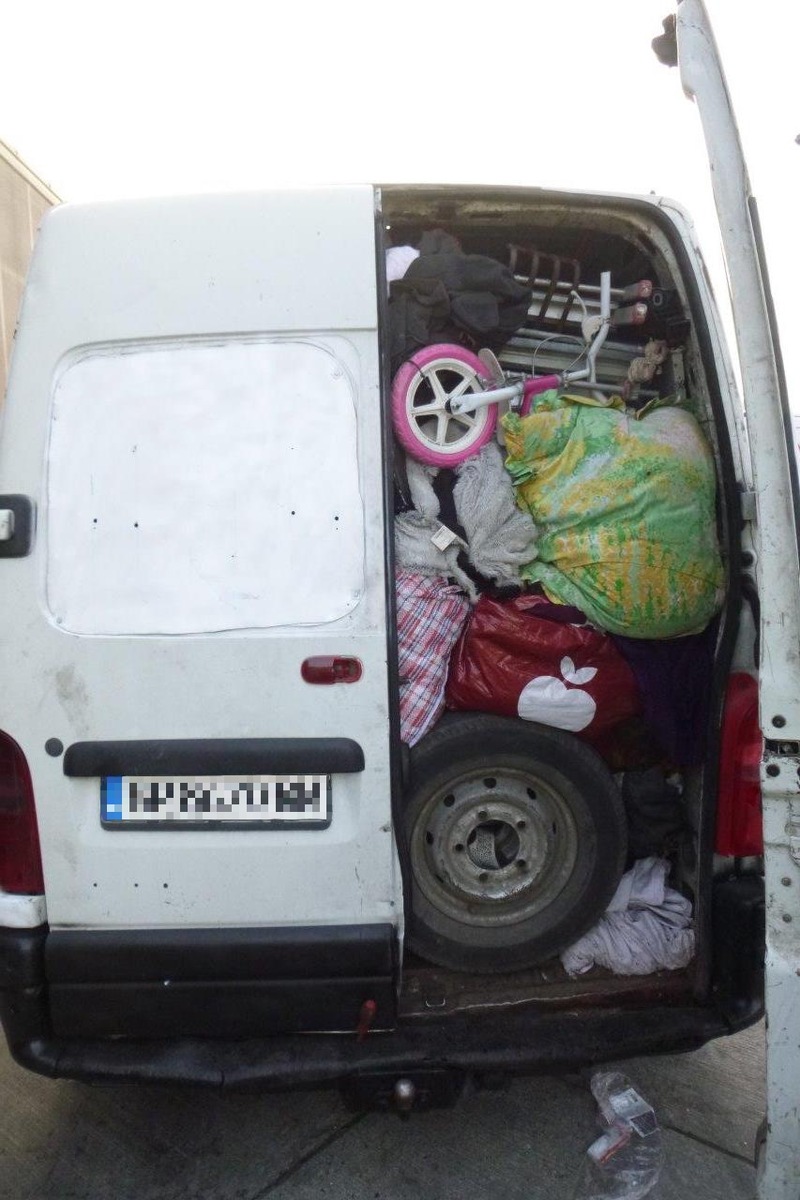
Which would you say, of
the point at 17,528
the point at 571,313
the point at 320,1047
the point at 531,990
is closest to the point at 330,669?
the point at 17,528

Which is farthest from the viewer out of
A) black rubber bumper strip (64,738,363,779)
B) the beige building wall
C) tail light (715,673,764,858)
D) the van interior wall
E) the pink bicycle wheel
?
the beige building wall

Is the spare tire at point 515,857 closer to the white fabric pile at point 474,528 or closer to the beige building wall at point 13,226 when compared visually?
the white fabric pile at point 474,528

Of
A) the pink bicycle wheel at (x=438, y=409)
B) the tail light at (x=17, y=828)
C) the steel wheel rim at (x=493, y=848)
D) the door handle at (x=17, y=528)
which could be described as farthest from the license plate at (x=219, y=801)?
the pink bicycle wheel at (x=438, y=409)

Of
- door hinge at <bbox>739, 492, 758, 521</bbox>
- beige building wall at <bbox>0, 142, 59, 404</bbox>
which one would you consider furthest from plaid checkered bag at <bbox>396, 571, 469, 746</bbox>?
beige building wall at <bbox>0, 142, 59, 404</bbox>

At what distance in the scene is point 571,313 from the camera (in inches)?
126

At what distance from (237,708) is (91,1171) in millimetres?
1477

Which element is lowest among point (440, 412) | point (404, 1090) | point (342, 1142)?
point (342, 1142)

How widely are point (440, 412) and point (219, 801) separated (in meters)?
1.27

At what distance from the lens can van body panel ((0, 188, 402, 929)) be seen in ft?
7.34

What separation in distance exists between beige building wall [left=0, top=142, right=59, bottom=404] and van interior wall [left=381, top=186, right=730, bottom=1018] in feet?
9.99

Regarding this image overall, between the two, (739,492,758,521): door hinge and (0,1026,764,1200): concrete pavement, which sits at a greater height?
(739,492,758,521): door hinge

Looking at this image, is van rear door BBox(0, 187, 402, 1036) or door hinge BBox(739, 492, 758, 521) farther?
door hinge BBox(739, 492, 758, 521)

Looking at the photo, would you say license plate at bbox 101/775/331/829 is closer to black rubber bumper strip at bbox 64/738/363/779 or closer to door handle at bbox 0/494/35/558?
black rubber bumper strip at bbox 64/738/363/779

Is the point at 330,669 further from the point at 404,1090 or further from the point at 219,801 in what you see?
the point at 404,1090
